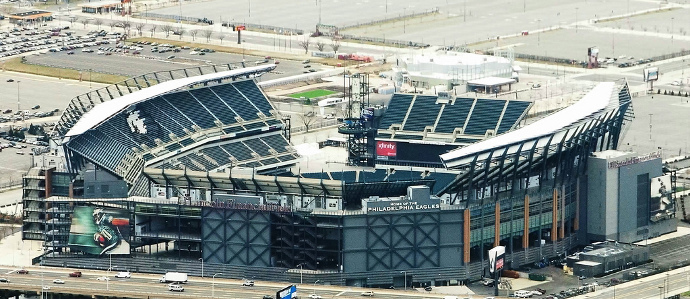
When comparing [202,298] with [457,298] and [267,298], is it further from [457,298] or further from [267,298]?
[457,298]

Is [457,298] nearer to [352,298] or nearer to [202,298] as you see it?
[352,298]

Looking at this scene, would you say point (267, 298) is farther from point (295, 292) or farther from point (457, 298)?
point (457, 298)

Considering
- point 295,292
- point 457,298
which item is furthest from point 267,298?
point 457,298

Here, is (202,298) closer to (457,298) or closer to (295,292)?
(295,292)
